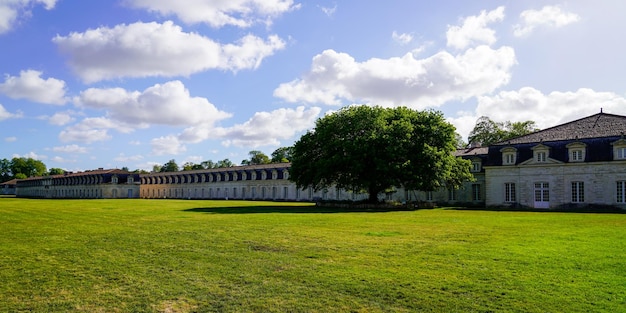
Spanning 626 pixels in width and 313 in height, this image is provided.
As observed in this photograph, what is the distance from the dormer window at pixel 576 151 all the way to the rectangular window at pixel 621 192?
130 inches

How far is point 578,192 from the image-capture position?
37.8 metres

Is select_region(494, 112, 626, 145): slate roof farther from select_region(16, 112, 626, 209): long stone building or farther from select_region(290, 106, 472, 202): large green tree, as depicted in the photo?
select_region(290, 106, 472, 202): large green tree

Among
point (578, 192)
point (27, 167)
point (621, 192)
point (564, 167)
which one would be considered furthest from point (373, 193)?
point (27, 167)

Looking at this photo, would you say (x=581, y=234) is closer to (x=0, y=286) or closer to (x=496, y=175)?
(x=0, y=286)

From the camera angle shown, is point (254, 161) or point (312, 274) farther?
point (254, 161)

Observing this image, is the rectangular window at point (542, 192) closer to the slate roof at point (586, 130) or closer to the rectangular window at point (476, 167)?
the slate roof at point (586, 130)

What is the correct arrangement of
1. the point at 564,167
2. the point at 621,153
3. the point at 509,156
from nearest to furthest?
1. the point at 621,153
2. the point at 564,167
3. the point at 509,156

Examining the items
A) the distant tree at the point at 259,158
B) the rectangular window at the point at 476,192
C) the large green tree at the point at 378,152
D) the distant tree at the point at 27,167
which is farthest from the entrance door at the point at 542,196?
the distant tree at the point at 27,167

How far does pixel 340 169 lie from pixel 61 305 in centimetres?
3222

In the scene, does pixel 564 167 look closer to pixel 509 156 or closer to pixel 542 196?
pixel 542 196

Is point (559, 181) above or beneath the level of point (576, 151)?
beneath

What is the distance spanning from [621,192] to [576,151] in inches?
187

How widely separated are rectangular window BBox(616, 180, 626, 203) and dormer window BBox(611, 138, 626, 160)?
2.10 meters

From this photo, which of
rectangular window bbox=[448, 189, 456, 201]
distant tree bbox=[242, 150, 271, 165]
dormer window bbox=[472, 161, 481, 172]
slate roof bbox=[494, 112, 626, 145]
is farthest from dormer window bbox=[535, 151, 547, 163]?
distant tree bbox=[242, 150, 271, 165]
